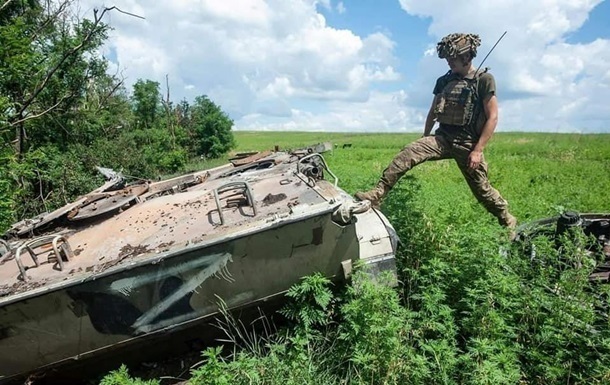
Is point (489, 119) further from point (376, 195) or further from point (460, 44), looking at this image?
point (376, 195)

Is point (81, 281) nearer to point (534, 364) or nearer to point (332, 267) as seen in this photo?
point (332, 267)

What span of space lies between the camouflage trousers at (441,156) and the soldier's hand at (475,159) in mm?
76

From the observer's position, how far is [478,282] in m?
3.43

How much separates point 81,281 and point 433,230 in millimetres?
3126

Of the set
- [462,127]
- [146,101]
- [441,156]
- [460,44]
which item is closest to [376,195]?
[441,156]

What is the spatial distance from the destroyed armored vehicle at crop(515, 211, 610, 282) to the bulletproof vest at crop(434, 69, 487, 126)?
128 cm

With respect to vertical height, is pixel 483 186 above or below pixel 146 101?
below

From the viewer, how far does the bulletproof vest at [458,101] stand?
4.96 meters

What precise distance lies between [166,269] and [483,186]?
3412 mm

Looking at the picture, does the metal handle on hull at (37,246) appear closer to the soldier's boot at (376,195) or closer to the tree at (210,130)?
the soldier's boot at (376,195)

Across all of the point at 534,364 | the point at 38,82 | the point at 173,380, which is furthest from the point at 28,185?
the point at 534,364

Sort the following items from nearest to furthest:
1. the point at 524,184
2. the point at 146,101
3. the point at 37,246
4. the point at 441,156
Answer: the point at 37,246, the point at 441,156, the point at 524,184, the point at 146,101

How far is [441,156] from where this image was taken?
5.19 meters

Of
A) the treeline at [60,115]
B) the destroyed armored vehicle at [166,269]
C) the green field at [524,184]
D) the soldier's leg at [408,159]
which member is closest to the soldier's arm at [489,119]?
the soldier's leg at [408,159]
